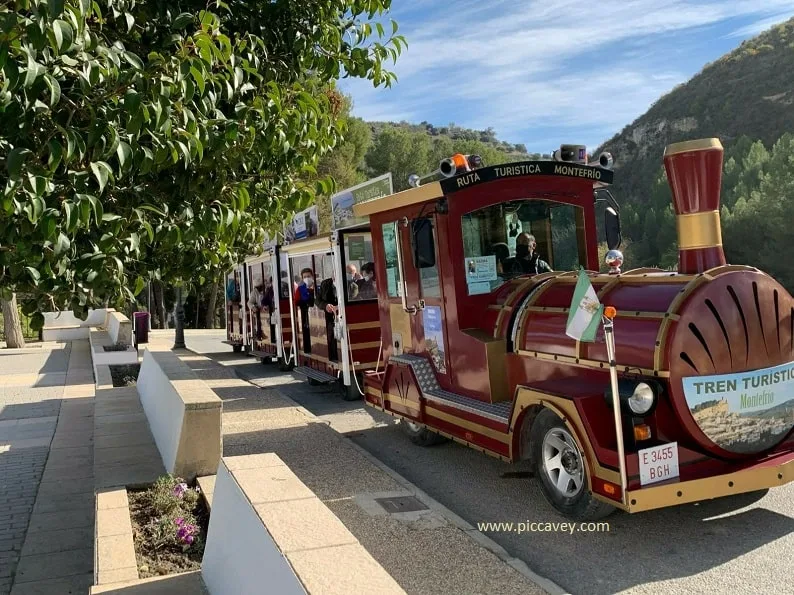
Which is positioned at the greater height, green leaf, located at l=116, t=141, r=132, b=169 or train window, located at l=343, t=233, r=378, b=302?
green leaf, located at l=116, t=141, r=132, b=169

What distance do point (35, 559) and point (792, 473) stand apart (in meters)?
5.33

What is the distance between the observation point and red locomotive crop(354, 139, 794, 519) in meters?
4.70

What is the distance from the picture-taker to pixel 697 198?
4.95m

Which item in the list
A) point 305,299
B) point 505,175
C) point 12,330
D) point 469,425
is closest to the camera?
point 469,425

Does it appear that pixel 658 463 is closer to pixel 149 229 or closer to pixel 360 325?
pixel 149 229

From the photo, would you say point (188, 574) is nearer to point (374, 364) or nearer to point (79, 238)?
point (79, 238)

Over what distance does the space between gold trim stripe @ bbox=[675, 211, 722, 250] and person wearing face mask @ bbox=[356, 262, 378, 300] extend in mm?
6210

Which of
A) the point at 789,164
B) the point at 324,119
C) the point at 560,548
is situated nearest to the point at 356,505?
the point at 560,548

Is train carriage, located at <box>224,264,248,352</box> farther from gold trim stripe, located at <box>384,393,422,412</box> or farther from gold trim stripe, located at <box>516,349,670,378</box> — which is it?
gold trim stripe, located at <box>516,349,670,378</box>

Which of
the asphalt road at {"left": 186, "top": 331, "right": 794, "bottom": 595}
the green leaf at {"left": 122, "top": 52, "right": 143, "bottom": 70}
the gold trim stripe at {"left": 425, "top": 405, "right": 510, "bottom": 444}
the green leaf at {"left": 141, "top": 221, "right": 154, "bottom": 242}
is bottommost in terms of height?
the asphalt road at {"left": 186, "top": 331, "right": 794, "bottom": 595}

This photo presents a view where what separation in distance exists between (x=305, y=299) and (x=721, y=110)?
54.0 meters

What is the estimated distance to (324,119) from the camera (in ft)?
17.2

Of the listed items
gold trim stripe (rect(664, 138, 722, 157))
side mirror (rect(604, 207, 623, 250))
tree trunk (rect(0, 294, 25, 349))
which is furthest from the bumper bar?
tree trunk (rect(0, 294, 25, 349))

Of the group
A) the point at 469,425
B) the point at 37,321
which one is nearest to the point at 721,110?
the point at 469,425
